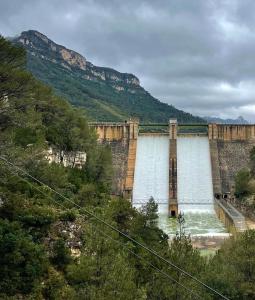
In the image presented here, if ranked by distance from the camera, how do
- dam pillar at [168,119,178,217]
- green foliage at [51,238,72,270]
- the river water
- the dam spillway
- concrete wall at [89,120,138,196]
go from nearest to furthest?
green foliage at [51,238,72,270], the dam spillway, the river water, dam pillar at [168,119,178,217], concrete wall at [89,120,138,196]

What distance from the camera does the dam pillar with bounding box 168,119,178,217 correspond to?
176 ft

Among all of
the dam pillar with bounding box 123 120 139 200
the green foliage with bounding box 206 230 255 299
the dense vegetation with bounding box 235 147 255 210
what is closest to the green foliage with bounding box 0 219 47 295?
the green foliage with bounding box 206 230 255 299

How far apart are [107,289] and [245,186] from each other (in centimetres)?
4031

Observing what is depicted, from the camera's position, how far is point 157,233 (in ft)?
97.5

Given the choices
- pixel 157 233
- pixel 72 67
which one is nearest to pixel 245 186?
pixel 157 233

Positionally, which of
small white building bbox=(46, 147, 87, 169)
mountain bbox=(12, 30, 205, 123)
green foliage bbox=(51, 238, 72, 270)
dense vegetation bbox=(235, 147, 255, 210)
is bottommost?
green foliage bbox=(51, 238, 72, 270)

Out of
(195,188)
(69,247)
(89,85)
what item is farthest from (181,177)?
(89,85)

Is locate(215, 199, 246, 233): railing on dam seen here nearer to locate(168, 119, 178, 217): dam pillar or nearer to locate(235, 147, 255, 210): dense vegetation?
locate(235, 147, 255, 210): dense vegetation

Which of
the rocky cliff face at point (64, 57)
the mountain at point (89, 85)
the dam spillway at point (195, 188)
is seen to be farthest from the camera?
the rocky cliff face at point (64, 57)

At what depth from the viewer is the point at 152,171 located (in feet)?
192

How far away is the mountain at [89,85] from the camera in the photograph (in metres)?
150

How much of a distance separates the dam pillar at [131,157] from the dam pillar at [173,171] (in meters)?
4.56

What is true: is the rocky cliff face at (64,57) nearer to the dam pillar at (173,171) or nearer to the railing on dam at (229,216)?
the dam pillar at (173,171)

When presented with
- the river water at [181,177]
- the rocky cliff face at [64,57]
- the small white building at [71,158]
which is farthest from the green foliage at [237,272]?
the rocky cliff face at [64,57]
